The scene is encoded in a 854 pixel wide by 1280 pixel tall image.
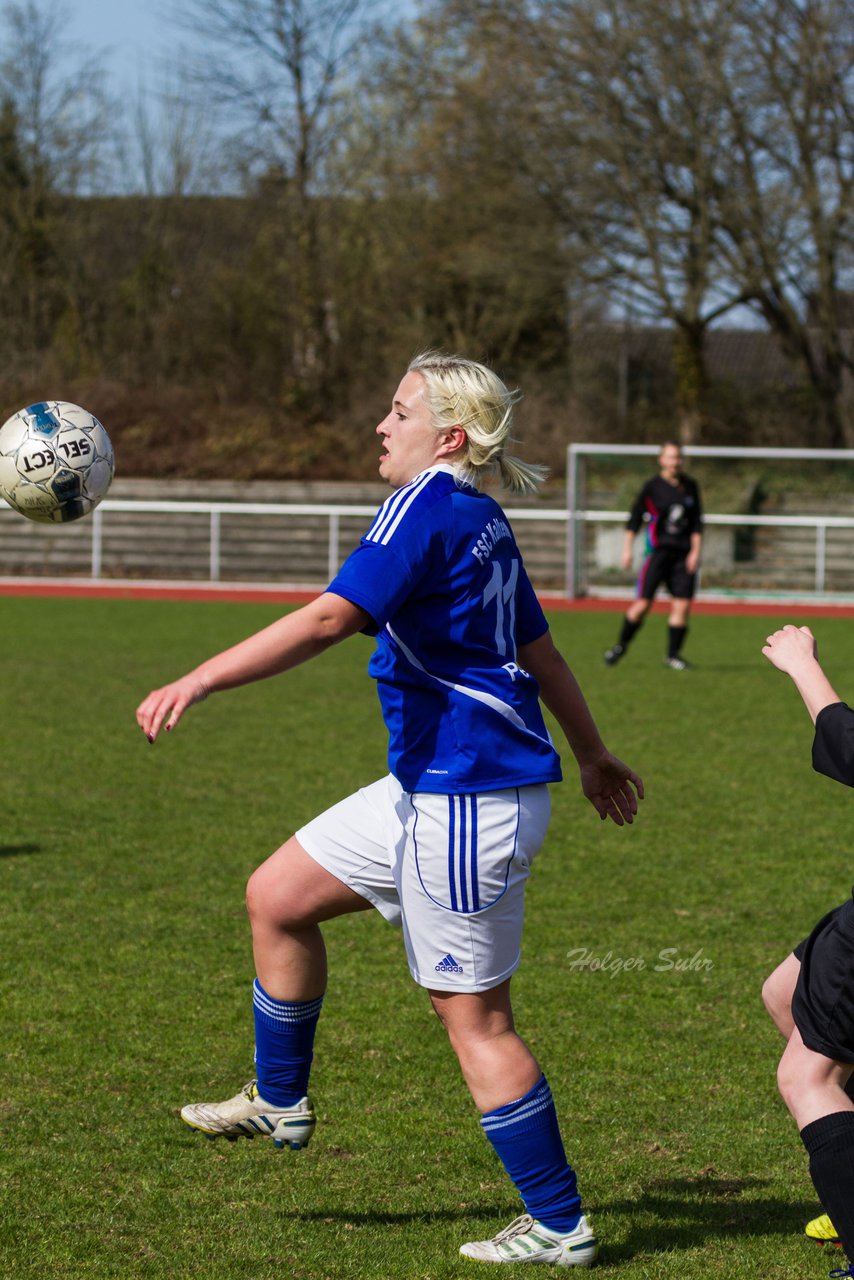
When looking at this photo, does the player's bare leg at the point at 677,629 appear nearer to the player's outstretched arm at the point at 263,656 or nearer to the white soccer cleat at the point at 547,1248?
the white soccer cleat at the point at 547,1248

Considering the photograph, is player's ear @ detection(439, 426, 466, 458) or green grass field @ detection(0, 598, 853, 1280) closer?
player's ear @ detection(439, 426, 466, 458)

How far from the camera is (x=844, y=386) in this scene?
30.2 meters

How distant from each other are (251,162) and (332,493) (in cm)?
917

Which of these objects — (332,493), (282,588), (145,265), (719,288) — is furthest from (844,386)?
(145,265)

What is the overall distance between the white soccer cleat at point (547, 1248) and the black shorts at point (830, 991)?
66cm

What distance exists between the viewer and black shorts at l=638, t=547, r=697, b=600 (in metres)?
14.0

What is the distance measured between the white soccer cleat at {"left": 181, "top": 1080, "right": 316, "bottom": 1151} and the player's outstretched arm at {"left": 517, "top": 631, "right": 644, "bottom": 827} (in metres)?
0.99

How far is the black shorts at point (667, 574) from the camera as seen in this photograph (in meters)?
14.0

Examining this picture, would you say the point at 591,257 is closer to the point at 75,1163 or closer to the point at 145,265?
the point at 145,265

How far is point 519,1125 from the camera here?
9.64ft

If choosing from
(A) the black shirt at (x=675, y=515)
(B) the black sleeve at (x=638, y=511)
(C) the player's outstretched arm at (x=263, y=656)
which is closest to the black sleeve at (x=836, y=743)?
(C) the player's outstretched arm at (x=263, y=656)

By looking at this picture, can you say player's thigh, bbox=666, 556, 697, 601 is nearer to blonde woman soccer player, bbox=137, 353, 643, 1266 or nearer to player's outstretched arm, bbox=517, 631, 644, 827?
player's outstretched arm, bbox=517, 631, 644, 827

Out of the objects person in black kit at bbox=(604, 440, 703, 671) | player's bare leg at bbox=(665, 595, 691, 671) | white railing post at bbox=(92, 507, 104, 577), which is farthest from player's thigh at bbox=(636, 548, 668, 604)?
white railing post at bbox=(92, 507, 104, 577)

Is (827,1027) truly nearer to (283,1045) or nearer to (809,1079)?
(809,1079)
